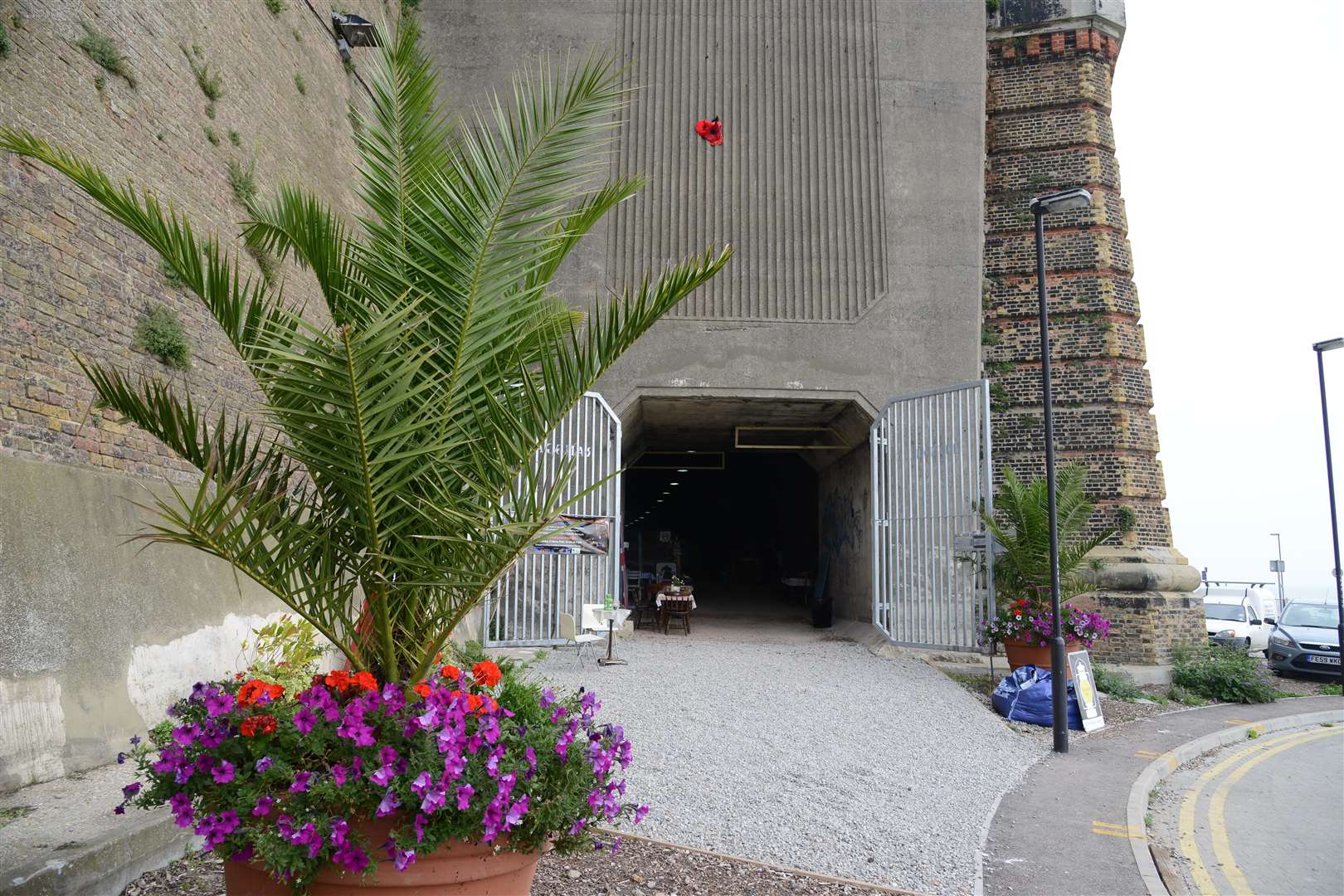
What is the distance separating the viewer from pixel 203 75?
9703 millimetres

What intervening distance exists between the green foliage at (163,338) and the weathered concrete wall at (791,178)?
8.35 metres

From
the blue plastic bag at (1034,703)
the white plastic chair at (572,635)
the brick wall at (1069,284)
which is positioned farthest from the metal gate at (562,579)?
the brick wall at (1069,284)

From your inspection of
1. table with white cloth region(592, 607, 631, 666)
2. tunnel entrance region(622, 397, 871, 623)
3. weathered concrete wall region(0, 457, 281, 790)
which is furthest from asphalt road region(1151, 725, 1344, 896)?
tunnel entrance region(622, 397, 871, 623)

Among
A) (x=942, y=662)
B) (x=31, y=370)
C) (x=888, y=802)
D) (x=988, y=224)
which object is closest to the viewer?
(x=31, y=370)

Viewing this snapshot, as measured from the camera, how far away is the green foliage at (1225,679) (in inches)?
583

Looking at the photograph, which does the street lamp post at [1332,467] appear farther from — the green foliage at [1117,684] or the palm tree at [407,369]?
the palm tree at [407,369]

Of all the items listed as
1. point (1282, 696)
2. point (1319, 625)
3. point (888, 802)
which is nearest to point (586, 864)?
point (888, 802)

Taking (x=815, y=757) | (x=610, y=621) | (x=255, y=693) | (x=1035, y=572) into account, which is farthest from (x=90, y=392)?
(x=1035, y=572)

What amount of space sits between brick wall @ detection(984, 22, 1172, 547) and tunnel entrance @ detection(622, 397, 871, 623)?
312cm

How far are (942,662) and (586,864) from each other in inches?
407

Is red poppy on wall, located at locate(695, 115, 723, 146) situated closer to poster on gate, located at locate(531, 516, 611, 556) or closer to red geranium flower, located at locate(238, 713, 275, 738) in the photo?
poster on gate, located at locate(531, 516, 611, 556)

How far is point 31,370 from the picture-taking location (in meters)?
6.67

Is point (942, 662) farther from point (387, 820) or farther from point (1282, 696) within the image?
point (387, 820)

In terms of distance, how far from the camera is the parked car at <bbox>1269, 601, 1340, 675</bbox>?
18531mm
